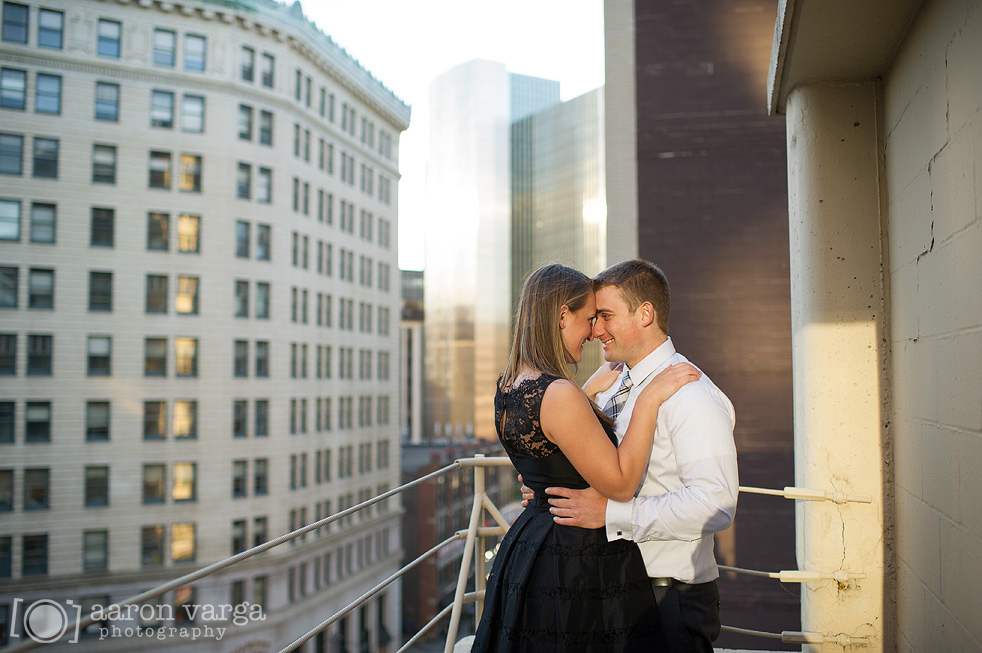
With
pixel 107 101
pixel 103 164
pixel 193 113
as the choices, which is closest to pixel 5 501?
pixel 103 164

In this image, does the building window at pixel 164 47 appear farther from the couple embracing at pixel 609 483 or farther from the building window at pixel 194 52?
the couple embracing at pixel 609 483

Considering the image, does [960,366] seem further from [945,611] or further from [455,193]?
[455,193]

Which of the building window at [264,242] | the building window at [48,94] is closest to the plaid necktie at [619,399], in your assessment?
the building window at [48,94]

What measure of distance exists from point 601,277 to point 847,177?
134cm

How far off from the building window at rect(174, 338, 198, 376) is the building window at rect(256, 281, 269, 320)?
436 cm

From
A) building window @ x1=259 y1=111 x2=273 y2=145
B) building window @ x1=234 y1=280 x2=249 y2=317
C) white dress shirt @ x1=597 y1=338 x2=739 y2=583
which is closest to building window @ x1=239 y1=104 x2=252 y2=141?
building window @ x1=259 y1=111 x2=273 y2=145

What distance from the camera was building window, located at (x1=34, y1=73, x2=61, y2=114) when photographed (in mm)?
37219

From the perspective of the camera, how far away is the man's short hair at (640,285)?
252 centimetres

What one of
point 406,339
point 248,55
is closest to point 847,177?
point 248,55

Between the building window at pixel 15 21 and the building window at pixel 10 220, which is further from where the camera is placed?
the building window at pixel 15 21

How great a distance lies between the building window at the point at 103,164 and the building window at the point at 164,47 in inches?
236

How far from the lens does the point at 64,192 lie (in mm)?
37281

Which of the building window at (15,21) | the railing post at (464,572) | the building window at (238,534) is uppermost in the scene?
the building window at (15,21)

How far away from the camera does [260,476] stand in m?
42.9
